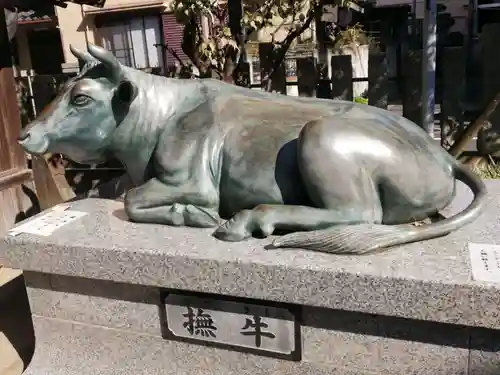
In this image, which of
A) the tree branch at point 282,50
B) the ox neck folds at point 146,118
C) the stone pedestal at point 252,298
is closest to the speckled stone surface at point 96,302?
the stone pedestal at point 252,298

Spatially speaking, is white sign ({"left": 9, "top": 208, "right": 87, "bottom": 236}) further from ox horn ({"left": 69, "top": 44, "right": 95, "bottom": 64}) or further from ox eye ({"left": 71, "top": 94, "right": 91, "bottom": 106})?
ox horn ({"left": 69, "top": 44, "right": 95, "bottom": 64})

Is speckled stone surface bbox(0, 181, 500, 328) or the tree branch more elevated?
the tree branch

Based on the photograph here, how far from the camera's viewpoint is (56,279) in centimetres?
257

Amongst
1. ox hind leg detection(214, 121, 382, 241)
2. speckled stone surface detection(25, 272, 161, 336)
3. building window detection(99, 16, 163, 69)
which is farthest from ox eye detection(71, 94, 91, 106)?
building window detection(99, 16, 163, 69)

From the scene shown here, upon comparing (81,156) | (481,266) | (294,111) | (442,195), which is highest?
(294,111)

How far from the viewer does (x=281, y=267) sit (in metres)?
2.01

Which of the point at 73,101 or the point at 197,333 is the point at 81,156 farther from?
the point at 197,333

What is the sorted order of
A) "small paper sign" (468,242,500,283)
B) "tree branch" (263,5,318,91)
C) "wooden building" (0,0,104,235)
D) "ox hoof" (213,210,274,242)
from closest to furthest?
"small paper sign" (468,242,500,283) < "ox hoof" (213,210,274,242) < "wooden building" (0,0,104,235) < "tree branch" (263,5,318,91)

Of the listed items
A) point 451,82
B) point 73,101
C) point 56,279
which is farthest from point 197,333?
point 451,82

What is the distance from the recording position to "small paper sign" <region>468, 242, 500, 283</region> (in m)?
1.84

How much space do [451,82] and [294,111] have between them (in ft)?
10.6

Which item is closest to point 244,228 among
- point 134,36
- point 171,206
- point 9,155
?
point 171,206

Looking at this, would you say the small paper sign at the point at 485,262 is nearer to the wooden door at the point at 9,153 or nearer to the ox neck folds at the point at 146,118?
the ox neck folds at the point at 146,118

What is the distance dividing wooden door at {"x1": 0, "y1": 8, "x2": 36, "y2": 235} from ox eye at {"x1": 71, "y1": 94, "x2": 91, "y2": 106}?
8.47 feet
